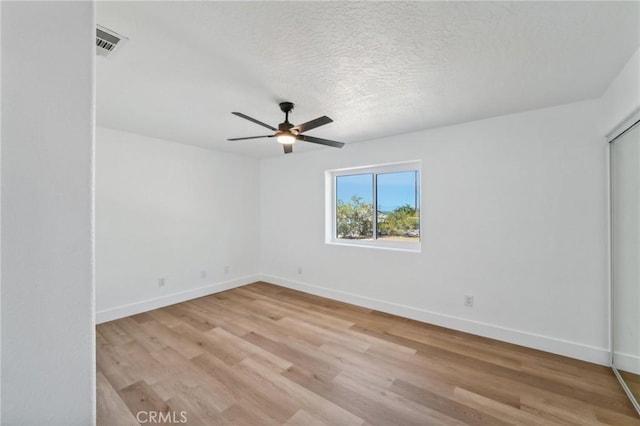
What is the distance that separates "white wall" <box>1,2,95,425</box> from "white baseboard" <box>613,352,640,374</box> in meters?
3.07

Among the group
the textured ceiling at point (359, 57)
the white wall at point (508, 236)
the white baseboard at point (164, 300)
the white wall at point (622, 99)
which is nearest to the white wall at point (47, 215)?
the textured ceiling at point (359, 57)

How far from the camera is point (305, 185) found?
4.34m

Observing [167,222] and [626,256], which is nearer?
[626,256]

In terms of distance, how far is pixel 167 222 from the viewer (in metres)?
3.73

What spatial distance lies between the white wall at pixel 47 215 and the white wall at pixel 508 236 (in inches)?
124

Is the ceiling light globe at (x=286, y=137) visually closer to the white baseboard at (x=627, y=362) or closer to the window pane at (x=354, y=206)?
the window pane at (x=354, y=206)

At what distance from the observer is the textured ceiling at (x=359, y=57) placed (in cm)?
134

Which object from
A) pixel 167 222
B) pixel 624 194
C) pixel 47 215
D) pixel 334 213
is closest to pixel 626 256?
pixel 624 194

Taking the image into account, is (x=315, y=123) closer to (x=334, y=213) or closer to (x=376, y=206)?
(x=376, y=206)

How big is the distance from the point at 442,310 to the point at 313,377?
5.72ft

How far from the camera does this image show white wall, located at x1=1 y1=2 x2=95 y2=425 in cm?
49

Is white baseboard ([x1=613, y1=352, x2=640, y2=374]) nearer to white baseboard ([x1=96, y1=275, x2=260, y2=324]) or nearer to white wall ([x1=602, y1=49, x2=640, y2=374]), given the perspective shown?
white wall ([x1=602, y1=49, x2=640, y2=374])

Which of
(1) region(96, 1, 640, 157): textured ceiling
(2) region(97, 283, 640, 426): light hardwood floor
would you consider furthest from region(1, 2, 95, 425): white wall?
(2) region(97, 283, 640, 426): light hardwood floor

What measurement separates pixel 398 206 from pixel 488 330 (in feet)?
5.68
